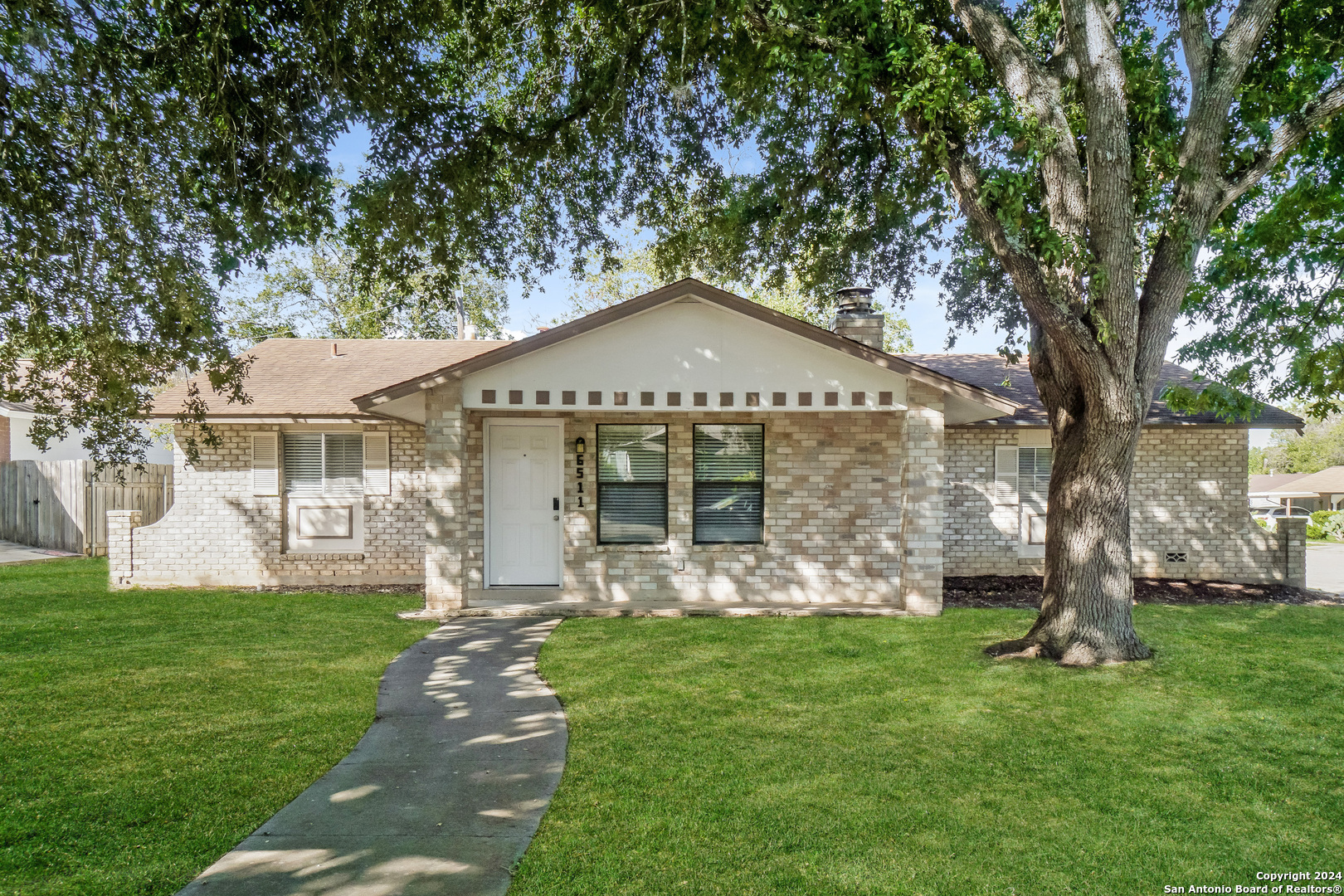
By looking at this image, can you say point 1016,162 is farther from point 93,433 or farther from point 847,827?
point 93,433

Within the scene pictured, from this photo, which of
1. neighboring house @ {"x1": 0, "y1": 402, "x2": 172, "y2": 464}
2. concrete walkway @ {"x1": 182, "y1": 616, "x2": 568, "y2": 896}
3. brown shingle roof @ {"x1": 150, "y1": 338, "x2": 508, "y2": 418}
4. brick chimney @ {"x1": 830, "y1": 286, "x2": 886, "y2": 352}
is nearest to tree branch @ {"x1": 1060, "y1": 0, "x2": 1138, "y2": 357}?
brick chimney @ {"x1": 830, "y1": 286, "x2": 886, "y2": 352}

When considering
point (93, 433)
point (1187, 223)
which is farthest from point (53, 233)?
point (1187, 223)

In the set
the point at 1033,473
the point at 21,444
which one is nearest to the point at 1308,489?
the point at 1033,473

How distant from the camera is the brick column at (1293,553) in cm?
1164

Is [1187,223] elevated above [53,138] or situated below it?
below

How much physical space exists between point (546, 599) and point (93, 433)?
537 centimetres

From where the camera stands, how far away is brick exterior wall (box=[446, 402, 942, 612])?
10203 mm

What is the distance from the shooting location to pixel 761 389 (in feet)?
29.4

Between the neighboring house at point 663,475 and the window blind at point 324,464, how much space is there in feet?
0.10

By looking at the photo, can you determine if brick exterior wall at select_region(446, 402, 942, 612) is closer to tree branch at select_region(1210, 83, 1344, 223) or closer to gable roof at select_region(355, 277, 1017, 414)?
gable roof at select_region(355, 277, 1017, 414)

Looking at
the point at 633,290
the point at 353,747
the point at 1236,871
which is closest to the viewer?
the point at 1236,871

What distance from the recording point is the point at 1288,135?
6.62 metres

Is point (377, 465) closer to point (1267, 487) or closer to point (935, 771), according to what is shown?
point (935, 771)

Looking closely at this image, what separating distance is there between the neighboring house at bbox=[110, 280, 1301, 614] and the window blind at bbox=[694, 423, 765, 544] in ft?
0.09
